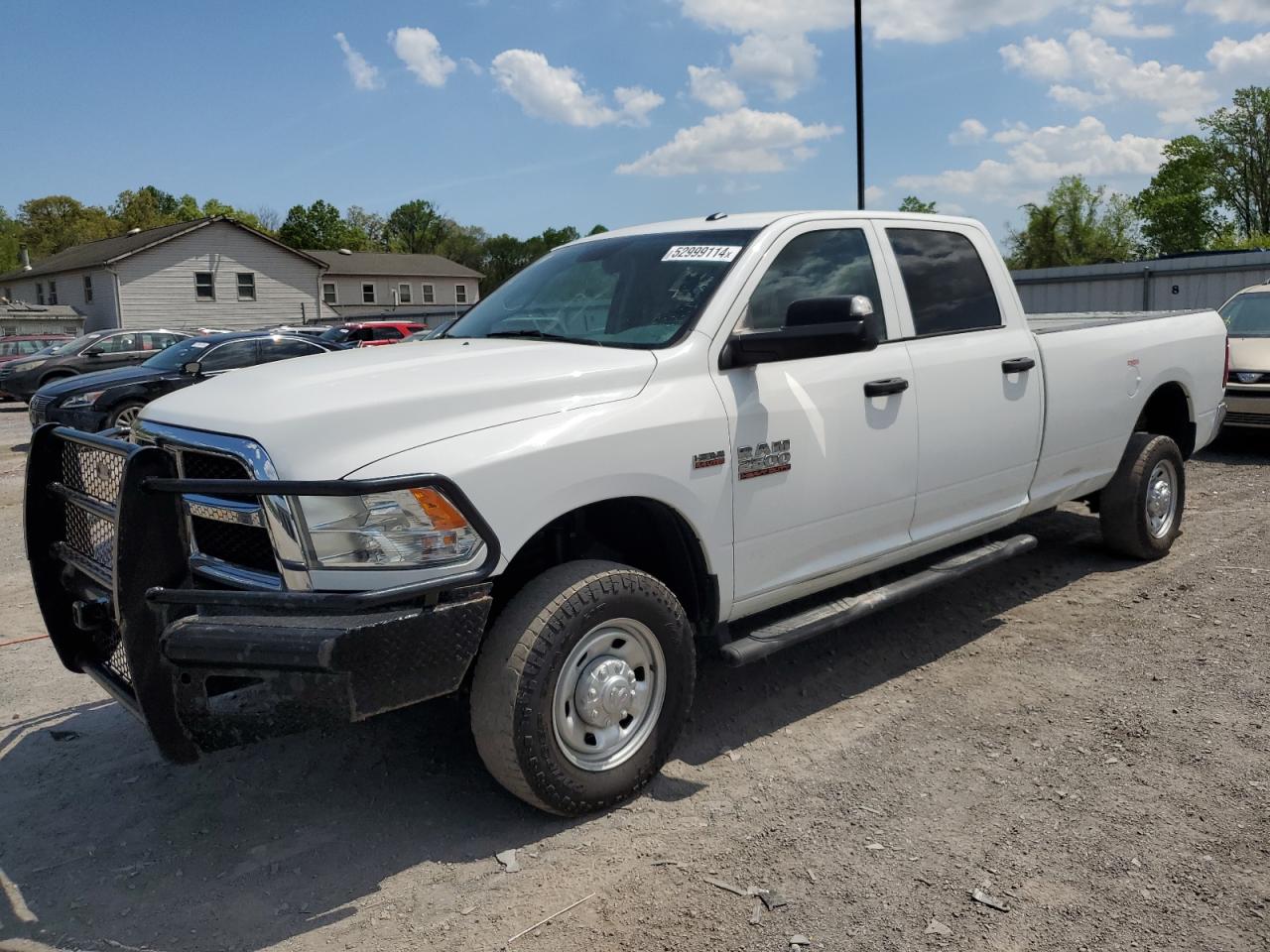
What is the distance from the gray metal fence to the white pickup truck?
16033mm

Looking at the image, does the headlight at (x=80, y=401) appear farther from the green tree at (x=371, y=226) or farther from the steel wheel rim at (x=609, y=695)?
the green tree at (x=371, y=226)

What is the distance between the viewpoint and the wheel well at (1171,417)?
667 cm

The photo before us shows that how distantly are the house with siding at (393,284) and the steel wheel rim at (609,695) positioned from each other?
184 ft

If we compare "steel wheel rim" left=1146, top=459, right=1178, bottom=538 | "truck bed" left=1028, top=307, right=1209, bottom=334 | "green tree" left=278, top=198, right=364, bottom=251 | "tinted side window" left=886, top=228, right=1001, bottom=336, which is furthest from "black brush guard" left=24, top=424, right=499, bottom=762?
"green tree" left=278, top=198, right=364, bottom=251

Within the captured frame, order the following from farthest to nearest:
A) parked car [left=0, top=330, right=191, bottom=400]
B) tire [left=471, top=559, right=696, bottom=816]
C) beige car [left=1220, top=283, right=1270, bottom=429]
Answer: parked car [left=0, top=330, right=191, bottom=400] < beige car [left=1220, top=283, right=1270, bottom=429] < tire [left=471, top=559, right=696, bottom=816]

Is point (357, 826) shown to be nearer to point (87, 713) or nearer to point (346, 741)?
point (346, 741)

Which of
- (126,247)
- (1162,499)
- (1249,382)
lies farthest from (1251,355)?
(126,247)

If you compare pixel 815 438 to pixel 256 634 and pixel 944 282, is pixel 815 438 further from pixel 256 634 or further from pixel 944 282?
pixel 256 634

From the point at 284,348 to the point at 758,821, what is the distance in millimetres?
13596

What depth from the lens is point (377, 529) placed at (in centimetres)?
299

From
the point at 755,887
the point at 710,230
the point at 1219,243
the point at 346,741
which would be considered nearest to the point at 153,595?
the point at 346,741

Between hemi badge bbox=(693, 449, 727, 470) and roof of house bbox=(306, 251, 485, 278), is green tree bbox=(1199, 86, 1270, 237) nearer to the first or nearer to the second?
roof of house bbox=(306, 251, 485, 278)

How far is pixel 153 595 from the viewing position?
120 inches

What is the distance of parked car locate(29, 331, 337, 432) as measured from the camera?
1288 centimetres
